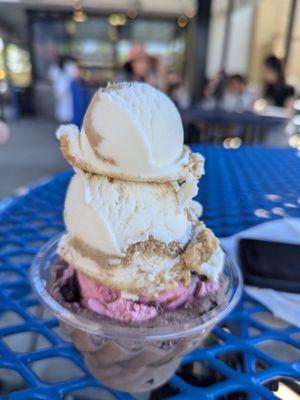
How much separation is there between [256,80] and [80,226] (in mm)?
9323

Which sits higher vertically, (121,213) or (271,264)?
(121,213)

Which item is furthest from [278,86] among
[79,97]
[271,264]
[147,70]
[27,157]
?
[271,264]

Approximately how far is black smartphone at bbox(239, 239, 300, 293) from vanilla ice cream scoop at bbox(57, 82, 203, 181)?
394 millimetres

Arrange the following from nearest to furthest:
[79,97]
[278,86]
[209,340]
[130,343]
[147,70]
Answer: [130,343]
[209,340]
[278,86]
[147,70]
[79,97]

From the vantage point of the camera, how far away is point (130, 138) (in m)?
0.71

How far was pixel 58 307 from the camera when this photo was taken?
2.39 ft

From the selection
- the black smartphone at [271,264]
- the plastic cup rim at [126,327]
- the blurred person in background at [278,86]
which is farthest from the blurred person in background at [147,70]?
the plastic cup rim at [126,327]

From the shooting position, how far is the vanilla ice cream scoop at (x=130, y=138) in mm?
714

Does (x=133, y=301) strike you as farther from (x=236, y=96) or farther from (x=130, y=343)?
(x=236, y=96)

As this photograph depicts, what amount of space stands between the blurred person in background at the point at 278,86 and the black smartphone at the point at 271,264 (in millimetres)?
4029

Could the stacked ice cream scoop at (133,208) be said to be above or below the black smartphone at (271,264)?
above

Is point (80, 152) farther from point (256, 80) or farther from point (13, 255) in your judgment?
point (256, 80)

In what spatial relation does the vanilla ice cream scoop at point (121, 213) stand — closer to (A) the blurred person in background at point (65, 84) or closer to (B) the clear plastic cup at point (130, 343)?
(B) the clear plastic cup at point (130, 343)

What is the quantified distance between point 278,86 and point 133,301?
4.77 m
